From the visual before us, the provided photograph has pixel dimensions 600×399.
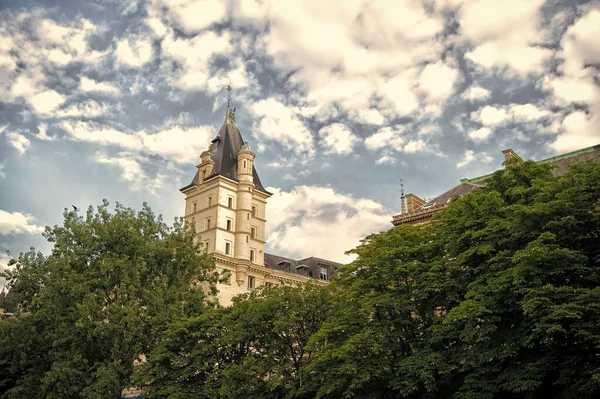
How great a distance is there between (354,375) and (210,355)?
13.0m

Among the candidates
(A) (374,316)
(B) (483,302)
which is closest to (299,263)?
(A) (374,316)

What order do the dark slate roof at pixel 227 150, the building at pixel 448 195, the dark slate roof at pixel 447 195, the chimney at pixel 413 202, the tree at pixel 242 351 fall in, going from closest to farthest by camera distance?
1. the tree at pixel 242 351
2. the building at pixel 448 195
3. the dark slate roof at pixel 447 195
4. the chimney at pixel 413 202
5. the dark slate roof at pixel 227 150

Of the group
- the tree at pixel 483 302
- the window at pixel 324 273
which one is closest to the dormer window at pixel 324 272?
the window at pixel 324 273

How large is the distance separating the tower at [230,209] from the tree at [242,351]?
2698 centimetres

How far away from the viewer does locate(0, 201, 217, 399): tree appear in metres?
39.8

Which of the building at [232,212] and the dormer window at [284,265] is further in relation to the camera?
the dormer window at [284,265]

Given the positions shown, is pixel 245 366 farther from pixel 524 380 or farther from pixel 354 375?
pixel 524 380

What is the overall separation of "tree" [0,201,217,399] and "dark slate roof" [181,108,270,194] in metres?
27.3

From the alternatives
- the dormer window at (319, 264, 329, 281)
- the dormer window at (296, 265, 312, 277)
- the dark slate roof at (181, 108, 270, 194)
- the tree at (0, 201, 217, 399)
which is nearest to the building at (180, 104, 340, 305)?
the dark slate roof at (181, 108, 270, 194)

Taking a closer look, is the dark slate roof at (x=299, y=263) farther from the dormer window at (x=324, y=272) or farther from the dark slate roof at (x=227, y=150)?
the dark slate roof at (x=227, y=150)

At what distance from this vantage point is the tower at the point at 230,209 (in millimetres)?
69125

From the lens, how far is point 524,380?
24234 millimetres

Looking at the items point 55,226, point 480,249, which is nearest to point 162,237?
point 55,226

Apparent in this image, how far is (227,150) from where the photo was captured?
76.1 metres
